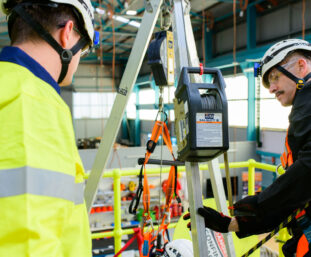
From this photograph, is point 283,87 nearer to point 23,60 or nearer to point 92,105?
point 23,60

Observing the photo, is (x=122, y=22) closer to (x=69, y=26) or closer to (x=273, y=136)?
(x=273, y=136)

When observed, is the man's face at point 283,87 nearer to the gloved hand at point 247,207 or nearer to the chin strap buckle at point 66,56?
the gloved hand at point 247,207

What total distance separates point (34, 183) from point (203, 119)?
84 centimetres

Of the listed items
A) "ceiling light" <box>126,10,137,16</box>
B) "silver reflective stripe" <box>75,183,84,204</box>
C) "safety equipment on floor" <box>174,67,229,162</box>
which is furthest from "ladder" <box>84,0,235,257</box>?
"ceiling light" <box>126,10,137,16</box>

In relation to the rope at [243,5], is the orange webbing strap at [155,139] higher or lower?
lower

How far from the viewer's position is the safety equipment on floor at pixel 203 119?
1.40 meters

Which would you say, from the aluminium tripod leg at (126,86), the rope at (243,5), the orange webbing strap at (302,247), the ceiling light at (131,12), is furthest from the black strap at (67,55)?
the ceiling light at (131,12)

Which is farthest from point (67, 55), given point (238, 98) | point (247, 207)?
point (238, 98)

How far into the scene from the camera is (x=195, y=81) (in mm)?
1879

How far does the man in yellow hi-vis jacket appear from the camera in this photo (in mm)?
797

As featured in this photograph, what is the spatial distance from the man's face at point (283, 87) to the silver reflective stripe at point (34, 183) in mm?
1569

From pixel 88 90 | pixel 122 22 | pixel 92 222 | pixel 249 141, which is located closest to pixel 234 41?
pixel 249 141

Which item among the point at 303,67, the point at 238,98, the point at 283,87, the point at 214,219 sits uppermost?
the point at 238,98

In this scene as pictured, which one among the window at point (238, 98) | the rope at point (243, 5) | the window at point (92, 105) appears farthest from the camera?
the window at point (92, 105)
